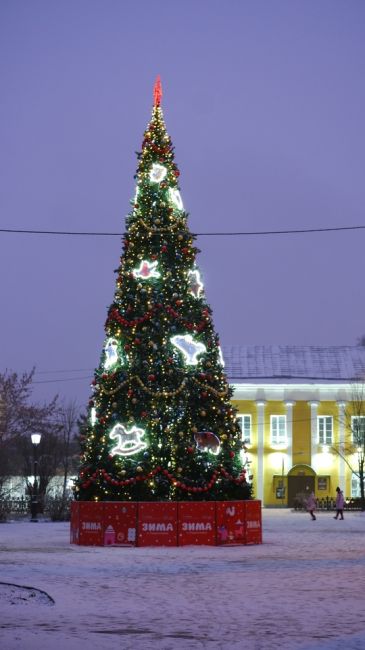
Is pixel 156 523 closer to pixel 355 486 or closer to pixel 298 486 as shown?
pixel 298 486

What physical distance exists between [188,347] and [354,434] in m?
41.8

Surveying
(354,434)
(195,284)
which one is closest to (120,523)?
(195,284)

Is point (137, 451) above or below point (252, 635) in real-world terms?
above

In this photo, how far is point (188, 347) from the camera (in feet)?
89.0

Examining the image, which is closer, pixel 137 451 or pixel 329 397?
pixel 137 451

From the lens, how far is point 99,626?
1192 centimetres

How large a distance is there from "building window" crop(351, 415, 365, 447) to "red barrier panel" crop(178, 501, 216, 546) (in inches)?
1655

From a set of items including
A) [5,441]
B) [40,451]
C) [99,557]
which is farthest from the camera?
[40,451]

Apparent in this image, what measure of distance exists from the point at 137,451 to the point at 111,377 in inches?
77.1

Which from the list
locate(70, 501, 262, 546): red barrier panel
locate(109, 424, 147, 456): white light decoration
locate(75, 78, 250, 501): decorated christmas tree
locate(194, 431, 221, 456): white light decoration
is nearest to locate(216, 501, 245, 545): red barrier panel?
locate(70, 501, 262, 546): red barrier panel

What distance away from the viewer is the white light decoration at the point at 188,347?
27.1 m

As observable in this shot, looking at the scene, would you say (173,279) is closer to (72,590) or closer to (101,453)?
(101,453)

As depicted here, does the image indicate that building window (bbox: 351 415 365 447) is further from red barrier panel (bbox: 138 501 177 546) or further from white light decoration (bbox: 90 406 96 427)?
red barrier panel (bbox: 138 501 177 546)

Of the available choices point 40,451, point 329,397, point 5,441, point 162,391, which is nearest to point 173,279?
point 162,391
